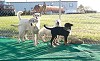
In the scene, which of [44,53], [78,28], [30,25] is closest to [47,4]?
[78,28]

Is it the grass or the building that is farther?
the building

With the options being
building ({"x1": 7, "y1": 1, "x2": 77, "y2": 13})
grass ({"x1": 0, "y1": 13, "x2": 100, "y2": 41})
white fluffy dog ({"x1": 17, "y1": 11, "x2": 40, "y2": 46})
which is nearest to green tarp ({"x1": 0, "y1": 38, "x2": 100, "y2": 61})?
white fluffy dog ({"x1": 17, "y1": 11, "x2": 40, "y2": 46})

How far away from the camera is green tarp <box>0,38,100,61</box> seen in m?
5.14

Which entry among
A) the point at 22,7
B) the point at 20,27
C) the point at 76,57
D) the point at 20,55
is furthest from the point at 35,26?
the point at 22,7

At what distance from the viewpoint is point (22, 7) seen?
29750 millimetres

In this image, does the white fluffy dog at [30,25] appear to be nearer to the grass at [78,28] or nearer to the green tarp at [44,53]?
the green tarp at [44,53]

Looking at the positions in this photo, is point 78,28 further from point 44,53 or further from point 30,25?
point 44,53

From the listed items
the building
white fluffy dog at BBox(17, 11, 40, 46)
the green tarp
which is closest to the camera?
the green tarp

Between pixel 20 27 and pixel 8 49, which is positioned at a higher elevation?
pixel 20 27

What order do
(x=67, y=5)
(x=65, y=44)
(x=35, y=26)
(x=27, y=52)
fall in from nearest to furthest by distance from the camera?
(x=27, y=52) < (x=35, y=26) < (x=65, y=44) < (x=67, y=5)

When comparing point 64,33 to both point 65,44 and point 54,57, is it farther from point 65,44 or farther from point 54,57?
point 54,57

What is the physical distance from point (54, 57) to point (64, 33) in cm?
136

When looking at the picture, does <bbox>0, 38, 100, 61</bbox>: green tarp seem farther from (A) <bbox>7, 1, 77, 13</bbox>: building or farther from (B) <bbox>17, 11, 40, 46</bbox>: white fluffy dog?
(A) <bbox>7, 1, 77, 13</bbox>: building

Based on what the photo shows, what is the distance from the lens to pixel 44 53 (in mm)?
5711
